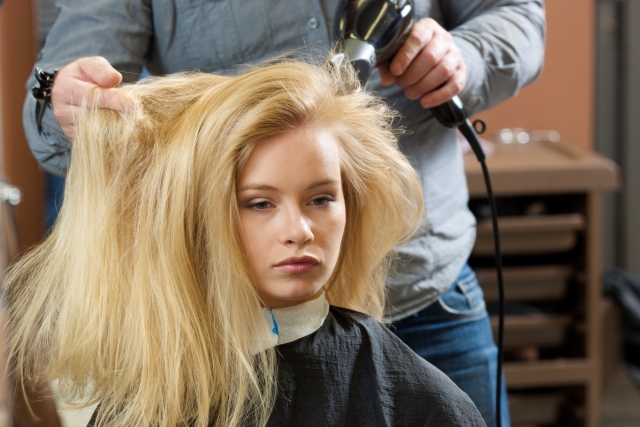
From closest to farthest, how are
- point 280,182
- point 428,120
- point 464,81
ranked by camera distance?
point 280,182, point 464,81, point 428,120

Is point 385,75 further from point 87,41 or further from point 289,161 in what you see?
point 87,41

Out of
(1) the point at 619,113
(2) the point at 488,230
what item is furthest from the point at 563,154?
(1) the point at 619,113

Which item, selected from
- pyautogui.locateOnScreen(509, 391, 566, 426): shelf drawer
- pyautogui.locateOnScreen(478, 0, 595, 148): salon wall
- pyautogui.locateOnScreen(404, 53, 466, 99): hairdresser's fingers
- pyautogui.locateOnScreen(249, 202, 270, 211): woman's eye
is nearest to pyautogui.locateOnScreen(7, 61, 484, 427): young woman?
pyautogui.locateOnScreen(249, 202, 270, 211): woman's eye

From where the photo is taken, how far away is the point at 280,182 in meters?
0.62

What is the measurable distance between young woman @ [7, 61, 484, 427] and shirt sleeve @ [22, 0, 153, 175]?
0.24 ft

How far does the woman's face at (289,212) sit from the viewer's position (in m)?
0.62

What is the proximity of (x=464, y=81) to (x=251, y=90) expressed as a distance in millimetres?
233

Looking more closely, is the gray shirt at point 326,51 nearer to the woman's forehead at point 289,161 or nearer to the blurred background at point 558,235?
the woman's forehead at point 289,161

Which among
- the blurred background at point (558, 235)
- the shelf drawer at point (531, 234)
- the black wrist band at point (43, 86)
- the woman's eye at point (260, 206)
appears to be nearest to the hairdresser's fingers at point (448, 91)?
the woman's eye at point (260, 206)

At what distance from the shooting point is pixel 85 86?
1.97ft

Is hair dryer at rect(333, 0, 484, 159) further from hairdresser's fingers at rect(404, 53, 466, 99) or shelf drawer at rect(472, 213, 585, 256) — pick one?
shelf drawer at rect(472, 213, 585, 256)

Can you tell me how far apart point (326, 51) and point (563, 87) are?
1460mm

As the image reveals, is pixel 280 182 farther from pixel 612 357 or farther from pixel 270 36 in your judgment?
pixel 612 357

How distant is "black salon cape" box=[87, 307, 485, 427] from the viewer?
67 cm
